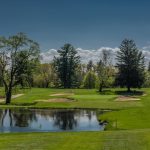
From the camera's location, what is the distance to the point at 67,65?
145625 millimetres

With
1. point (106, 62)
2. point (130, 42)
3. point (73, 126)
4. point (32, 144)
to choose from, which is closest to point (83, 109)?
point (73, 126)

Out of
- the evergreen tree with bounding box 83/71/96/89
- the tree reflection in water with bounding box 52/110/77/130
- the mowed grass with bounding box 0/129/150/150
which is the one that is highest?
the evergreen tree with bounding box 83/71/96/89

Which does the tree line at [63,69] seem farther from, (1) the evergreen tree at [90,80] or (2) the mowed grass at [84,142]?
(2) the mowed grass at [84,142]

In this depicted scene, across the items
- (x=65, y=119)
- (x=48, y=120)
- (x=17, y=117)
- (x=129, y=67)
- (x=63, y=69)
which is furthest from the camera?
(x=63, y=69)

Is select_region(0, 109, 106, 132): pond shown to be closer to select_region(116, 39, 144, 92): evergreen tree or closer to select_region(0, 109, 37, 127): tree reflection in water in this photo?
select_region(0, 109, 37, 127): tree reflection in water

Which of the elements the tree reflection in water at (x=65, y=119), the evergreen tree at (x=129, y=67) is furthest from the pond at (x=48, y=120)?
the evergreen tree at (x=129, y=67)

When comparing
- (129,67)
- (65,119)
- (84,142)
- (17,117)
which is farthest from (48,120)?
(129,67)

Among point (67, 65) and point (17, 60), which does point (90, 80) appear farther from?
point (17, 60)

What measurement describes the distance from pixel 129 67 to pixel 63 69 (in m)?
45.9

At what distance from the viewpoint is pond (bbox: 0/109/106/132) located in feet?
138

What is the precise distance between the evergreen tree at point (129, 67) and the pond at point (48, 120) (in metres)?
42.5

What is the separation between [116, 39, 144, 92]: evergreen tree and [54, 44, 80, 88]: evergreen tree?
40.9m

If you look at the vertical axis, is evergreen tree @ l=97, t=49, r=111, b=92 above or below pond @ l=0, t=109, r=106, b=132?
above

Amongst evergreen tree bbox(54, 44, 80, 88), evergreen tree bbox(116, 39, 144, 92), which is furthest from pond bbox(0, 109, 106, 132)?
evergreen tree bbox(54, 44, 80, 88)
